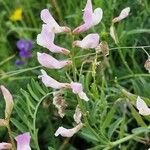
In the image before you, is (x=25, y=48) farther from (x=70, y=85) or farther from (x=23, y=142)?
(x=23, y=142)

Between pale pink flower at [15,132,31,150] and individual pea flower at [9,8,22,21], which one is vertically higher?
individual pea flower at [9,8,22,21]

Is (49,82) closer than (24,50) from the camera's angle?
Yes

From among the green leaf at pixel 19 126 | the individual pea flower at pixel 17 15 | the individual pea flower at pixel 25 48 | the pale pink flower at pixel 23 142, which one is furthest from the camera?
the individual pea flower at pixel 17 15

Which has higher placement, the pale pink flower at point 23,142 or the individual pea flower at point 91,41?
the individual pea flower at point 91,41

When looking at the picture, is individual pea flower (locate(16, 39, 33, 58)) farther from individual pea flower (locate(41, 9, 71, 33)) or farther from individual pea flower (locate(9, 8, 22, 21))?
individual pea flower (locate(41, 9, 71, 33))

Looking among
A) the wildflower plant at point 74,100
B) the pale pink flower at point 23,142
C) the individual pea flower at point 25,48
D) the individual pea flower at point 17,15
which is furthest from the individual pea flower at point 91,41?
the individual pea flower at point 17,15

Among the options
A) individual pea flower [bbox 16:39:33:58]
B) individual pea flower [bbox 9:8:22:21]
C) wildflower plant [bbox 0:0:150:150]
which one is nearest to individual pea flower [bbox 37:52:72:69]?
wildflower plant [bbox 0:0:150:150]

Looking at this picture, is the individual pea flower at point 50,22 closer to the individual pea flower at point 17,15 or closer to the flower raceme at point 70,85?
the flower raceme at point 70,85

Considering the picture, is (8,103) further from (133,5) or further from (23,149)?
(133,5)

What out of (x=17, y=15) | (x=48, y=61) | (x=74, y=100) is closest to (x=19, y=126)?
(x=74, y=100)

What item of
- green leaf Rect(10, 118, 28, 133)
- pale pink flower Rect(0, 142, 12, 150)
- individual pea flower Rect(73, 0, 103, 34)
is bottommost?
green leaf Rect(10, 118, 28, 133)

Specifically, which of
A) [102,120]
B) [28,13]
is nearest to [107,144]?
[102,120]

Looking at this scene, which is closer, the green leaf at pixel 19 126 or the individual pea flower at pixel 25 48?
the green leaf at pixel 19 126
